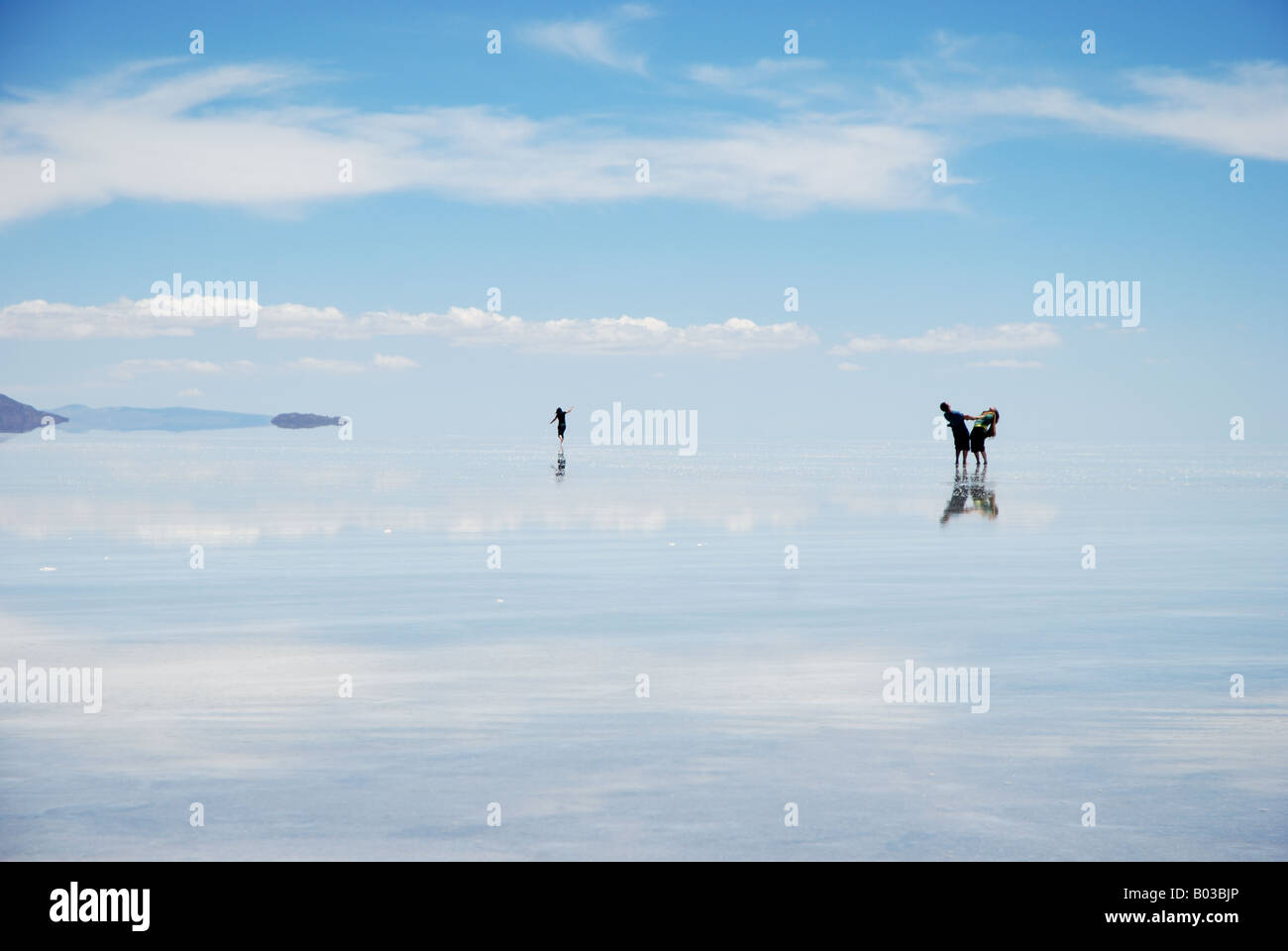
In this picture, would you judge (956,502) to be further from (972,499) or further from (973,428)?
(973,428)

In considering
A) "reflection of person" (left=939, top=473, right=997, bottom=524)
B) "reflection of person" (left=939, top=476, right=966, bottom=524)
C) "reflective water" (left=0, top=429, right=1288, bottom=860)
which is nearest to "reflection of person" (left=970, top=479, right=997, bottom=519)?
"reflection of person" (left=939, top=473, right=997, bottom=524)

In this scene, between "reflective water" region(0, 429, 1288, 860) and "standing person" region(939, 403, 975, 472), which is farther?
"standing person" region(939, 403, 975, 472)

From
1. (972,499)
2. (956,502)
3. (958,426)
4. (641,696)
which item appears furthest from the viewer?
(958,426)

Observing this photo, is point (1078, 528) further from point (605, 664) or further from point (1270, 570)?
point (605, 664)

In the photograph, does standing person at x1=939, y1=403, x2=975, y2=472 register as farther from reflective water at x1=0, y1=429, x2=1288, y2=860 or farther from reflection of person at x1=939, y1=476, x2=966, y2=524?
reflective water at x1=0, y1=429, x2=1288, y2=860

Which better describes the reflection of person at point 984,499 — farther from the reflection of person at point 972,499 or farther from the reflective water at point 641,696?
the reflective water at point 641,696

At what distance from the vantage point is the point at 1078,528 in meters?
22.3

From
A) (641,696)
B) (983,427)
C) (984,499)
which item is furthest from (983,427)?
(641,696)

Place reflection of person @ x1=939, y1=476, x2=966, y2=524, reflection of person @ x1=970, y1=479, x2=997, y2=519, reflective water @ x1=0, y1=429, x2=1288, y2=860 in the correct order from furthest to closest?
reflection of person @ x1=970, y1=479, x2=997, y2=519 < reflection of person @ x1=939, y1=476, x2=966, y2=524 < reflective water @ x1=0, y1=429, x2=1288, y2=860

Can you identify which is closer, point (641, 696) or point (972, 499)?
point (641, 696)

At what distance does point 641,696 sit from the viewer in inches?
343

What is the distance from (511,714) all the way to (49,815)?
277 centimetres

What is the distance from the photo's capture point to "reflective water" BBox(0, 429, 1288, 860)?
19.8 ft

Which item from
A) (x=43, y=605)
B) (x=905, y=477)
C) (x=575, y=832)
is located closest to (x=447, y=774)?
(x=575, y=832)
